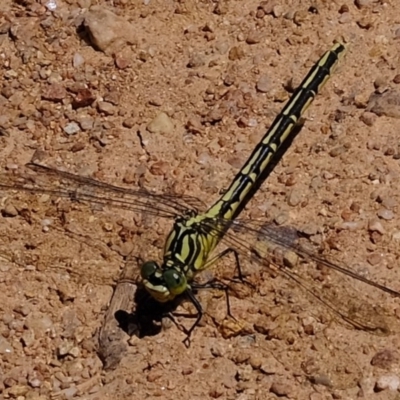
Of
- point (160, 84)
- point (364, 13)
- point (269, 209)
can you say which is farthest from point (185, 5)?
point (269, 209)

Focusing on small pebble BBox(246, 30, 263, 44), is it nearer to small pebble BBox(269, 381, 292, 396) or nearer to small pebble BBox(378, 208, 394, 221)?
small pebble BBox(378, 208, 394, 221)

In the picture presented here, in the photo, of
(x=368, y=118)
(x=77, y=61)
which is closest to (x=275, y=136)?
(x=368, y=118)

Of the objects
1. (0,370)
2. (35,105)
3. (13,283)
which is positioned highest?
(35,105)

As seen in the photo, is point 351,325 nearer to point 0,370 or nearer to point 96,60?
point 0,370

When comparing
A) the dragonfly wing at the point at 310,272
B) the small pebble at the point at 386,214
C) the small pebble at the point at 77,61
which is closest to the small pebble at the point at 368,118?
the small pebble at the point at 386,214

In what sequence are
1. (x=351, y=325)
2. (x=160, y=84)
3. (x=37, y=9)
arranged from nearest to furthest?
(x=351, y=325)
(x=160, y=84)
(x=37, y=9)

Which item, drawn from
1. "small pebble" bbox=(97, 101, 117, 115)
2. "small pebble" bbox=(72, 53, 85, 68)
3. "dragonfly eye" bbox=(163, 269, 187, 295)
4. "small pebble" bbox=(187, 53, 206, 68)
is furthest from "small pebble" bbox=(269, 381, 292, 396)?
"small pebble" bbox=(72, 53, 85, 68)

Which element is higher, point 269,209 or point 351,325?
point 269,209

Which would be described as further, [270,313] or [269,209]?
[269,209]
